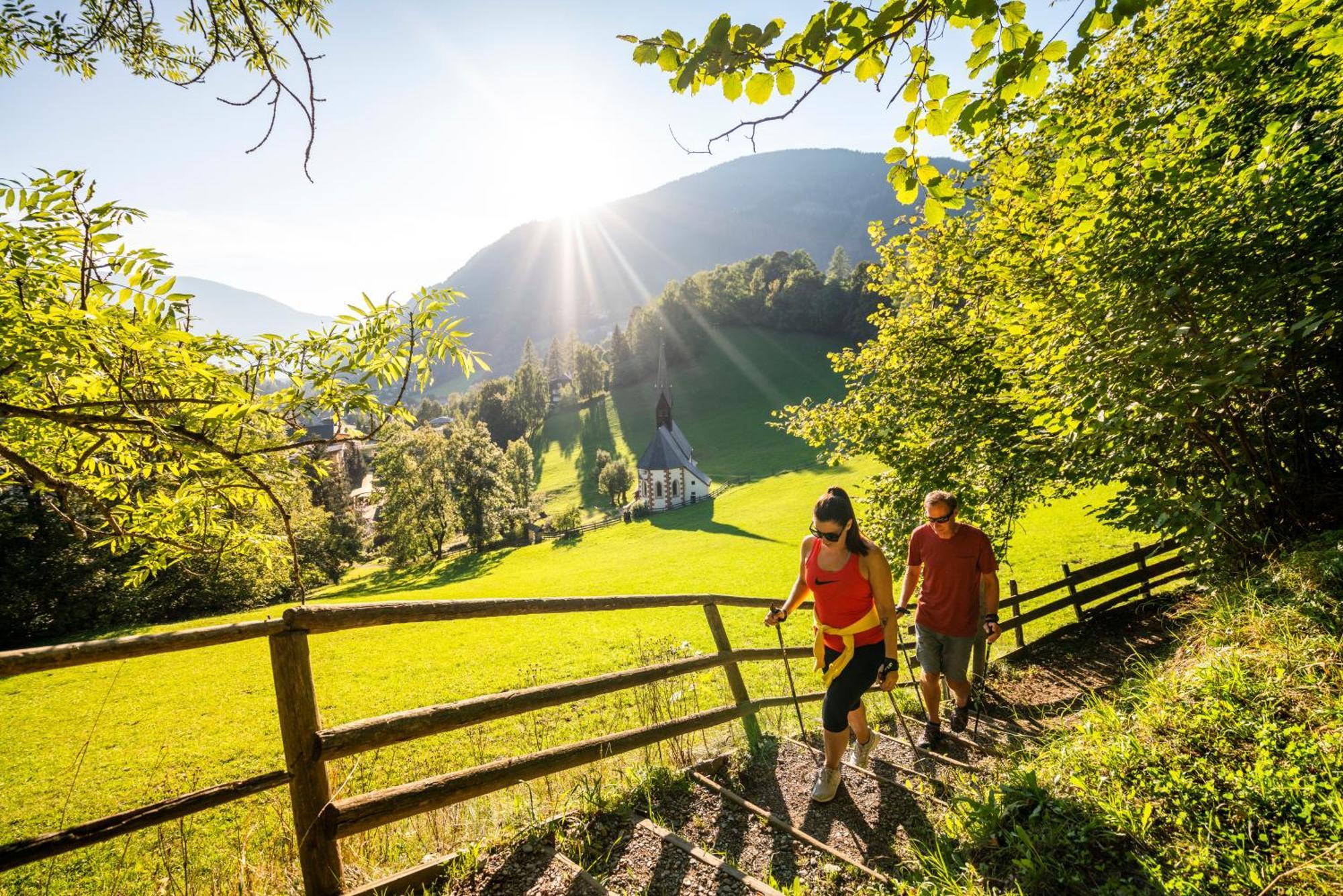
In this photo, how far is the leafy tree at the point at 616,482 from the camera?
54469 mm

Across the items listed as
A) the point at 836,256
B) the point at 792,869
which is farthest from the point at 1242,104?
the point at 836,256

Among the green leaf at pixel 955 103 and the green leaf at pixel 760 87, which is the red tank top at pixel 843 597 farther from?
the green leaf at pixel 760 87

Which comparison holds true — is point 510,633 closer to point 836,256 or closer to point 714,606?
point 714,606

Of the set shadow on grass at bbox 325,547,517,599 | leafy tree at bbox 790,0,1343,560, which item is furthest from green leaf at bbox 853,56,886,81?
shadow on grass at bbox 325,547,517,599

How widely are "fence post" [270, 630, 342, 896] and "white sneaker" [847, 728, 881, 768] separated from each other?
133 inches

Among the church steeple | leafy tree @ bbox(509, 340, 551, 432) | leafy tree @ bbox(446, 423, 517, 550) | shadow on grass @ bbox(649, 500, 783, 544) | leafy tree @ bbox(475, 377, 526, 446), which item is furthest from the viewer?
leafy tree @ bbox(509, 340, 551, 432)

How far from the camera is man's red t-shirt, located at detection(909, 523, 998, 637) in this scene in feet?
17.0

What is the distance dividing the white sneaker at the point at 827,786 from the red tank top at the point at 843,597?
80cm

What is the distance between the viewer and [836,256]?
101812 mm

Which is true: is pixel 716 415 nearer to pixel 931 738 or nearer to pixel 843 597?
pixel 931 738

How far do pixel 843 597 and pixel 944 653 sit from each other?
2117 millimetres

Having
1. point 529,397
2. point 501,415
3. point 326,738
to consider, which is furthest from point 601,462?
point 326,738

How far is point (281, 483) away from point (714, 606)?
3276mm

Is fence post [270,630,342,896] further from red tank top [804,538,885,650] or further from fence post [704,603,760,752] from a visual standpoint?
red tank top [804,538,885,650]
